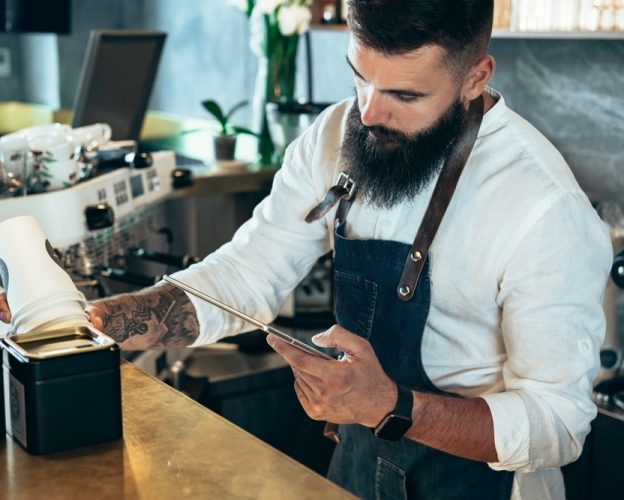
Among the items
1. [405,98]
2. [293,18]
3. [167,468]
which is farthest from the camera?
[293,18]

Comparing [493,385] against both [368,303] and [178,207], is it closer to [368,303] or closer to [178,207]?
[368,303]

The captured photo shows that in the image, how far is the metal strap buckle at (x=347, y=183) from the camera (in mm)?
1826

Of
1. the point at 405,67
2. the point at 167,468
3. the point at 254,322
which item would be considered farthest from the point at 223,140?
the point at 167,468

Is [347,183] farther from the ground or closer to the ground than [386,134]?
closer to the ground

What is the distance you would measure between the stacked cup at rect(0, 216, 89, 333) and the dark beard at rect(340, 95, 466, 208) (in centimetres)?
56

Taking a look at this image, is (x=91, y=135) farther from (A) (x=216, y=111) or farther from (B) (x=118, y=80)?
(A) (x=216, y=111)

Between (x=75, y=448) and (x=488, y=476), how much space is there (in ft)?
2.51

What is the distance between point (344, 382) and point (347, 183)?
0.49m

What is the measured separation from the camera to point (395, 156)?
1724 millimetres

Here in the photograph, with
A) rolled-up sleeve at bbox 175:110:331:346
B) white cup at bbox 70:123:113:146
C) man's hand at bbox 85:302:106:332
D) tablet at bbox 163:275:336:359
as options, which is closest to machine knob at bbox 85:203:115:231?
white cup at bbox 70:123:113:146

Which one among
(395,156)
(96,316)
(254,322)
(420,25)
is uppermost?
(420,25)

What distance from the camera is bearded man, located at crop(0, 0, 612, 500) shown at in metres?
1.57

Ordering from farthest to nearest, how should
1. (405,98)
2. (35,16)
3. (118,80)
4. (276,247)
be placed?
(35,16)
(118,80)
(276,247)
(405,98)

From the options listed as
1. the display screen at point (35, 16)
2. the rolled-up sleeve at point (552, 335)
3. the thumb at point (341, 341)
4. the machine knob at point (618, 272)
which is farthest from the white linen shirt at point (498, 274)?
the display screen at point (35, 16)
